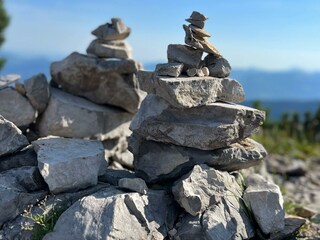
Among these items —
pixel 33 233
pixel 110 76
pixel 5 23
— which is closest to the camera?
pixel 33 233

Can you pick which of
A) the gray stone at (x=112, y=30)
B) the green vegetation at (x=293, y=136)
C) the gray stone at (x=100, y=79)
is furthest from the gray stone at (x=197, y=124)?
the green vegetation at (x=293, y=136)

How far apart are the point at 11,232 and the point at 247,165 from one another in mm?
3754

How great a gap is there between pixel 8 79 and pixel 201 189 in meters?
4.73

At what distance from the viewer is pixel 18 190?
691 cm

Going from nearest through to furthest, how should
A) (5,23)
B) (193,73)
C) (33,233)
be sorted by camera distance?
(33,233) < (193,73) < (5,23)

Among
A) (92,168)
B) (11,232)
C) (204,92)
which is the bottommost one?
(11,232)

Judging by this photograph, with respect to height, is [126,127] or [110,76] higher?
[110,76]

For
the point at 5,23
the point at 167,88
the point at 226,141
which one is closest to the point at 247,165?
the point at 226,141

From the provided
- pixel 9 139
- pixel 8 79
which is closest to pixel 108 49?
pixel 8 79

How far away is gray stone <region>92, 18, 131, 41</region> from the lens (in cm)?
977

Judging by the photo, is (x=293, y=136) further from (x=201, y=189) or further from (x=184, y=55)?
(x=201, y=189)

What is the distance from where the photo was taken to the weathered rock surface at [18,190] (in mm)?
6734

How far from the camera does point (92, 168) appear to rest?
7.23 metres

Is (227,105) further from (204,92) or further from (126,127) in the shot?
(126,127)
